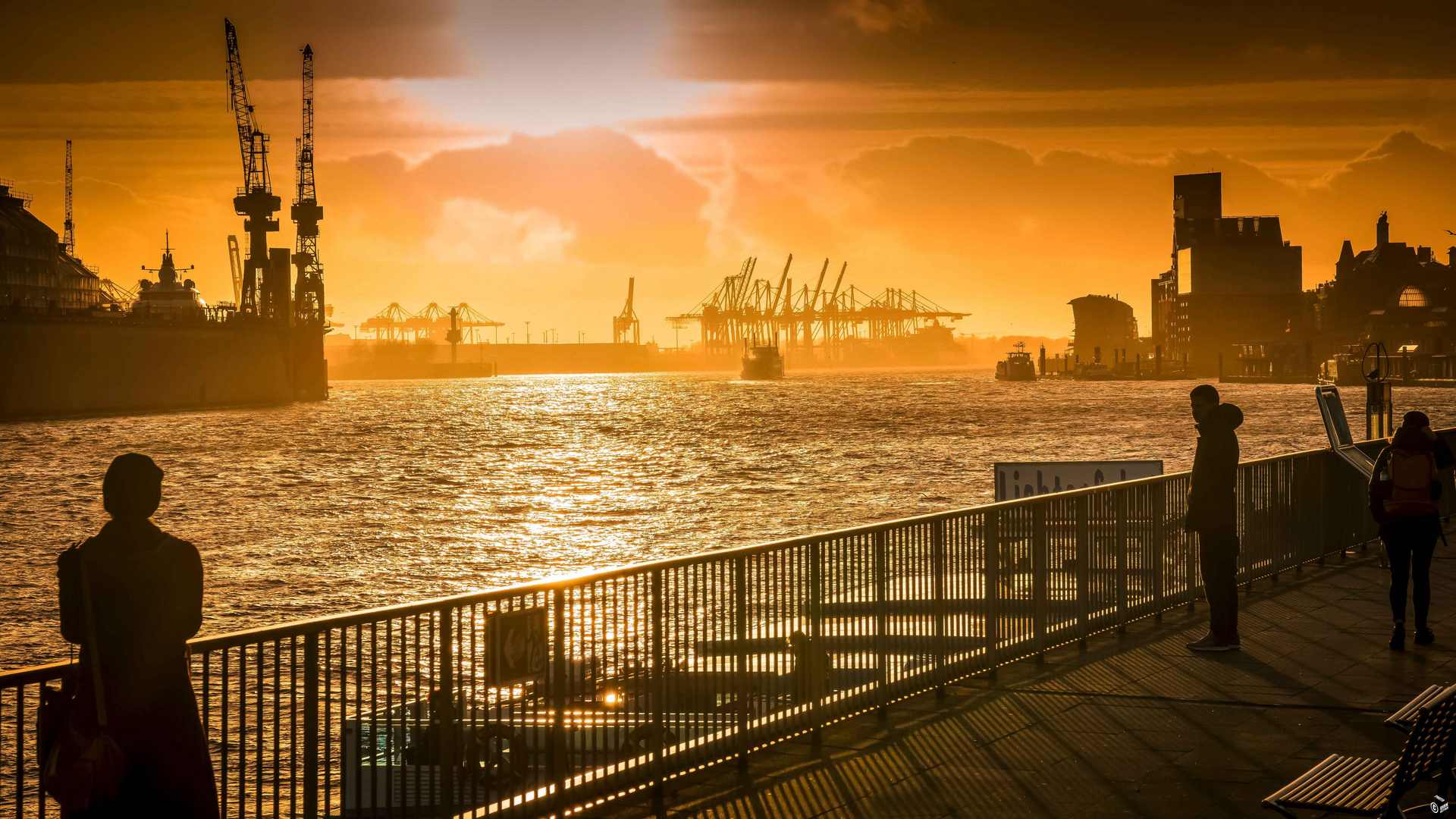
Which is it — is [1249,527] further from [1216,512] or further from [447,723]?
[447,723]

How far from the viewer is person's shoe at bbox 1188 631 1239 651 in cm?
1009

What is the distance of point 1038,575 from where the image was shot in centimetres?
980

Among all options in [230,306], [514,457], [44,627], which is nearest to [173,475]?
[514,457]

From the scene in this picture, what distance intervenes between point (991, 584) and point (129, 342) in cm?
14631

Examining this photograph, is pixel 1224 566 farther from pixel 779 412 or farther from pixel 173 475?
pixel 779 412

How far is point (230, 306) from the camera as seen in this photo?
552 ft

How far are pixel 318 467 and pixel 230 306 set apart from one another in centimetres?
8973

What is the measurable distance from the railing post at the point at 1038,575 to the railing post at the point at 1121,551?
123 cm

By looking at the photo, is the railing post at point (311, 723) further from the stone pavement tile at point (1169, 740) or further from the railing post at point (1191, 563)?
the railing post at point (1191, 563)

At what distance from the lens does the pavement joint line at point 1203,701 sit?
325 inches

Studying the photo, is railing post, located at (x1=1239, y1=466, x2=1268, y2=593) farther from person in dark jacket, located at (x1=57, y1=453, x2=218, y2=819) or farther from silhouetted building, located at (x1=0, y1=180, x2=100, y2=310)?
silhouetted building, located at (x1=0, y1=180, x2=100, y2=310)

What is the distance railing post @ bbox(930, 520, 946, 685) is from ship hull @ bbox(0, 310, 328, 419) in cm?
13339

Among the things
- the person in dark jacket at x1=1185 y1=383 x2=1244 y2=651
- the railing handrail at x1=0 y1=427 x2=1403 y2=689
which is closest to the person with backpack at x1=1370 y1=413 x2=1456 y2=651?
the person in dark jacket at x1=1185 y1=383 x2=1244 y2=651

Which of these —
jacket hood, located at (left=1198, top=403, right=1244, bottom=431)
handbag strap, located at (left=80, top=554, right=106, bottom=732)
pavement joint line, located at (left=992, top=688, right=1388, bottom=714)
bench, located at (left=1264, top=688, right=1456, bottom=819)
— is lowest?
pavement joint line, located at (left=992, top=688, right=1388, bottom=714)
